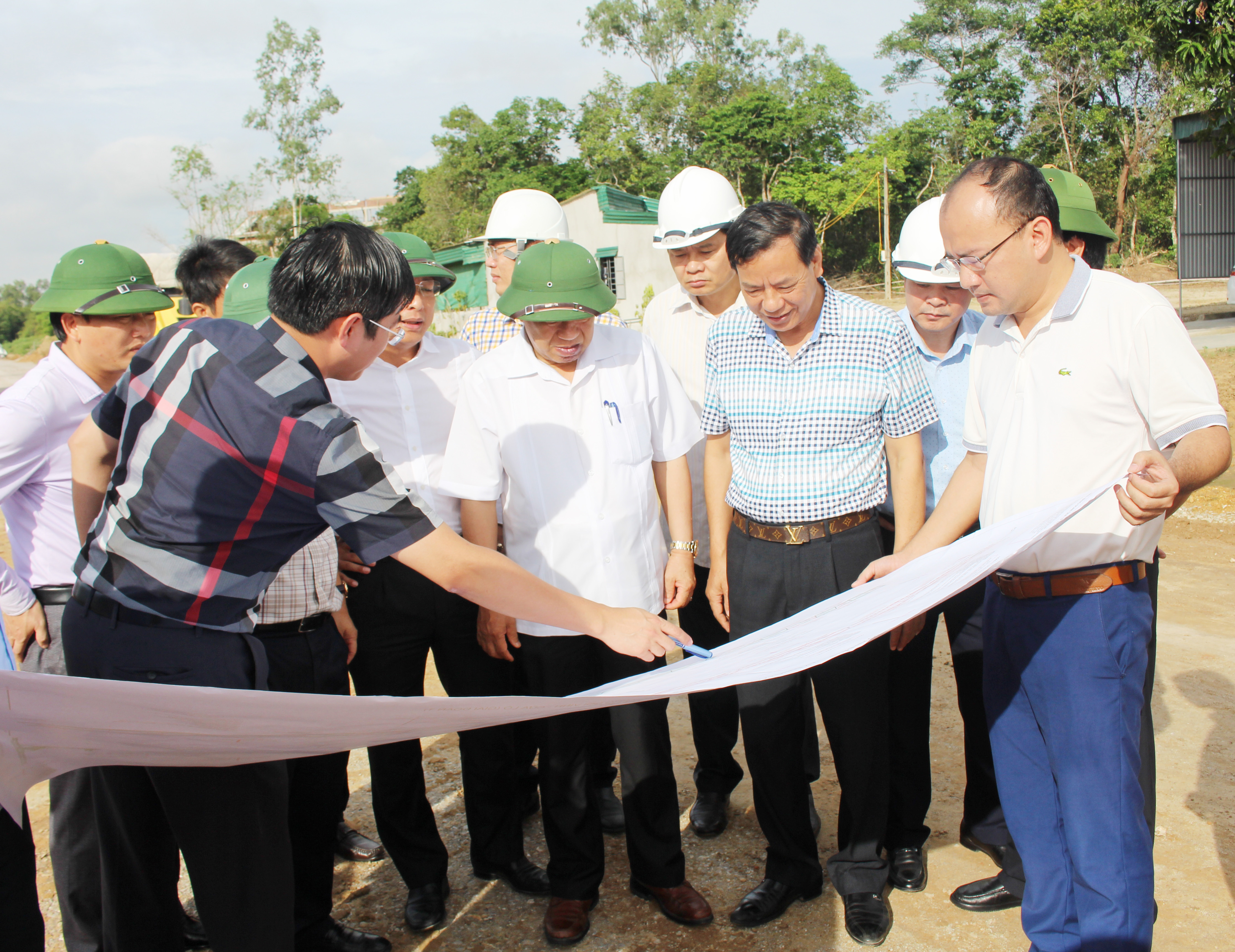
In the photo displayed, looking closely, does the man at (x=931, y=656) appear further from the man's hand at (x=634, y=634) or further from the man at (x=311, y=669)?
the man at (x=311, y=669)

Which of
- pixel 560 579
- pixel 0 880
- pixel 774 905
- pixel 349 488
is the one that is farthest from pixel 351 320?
pixel 774 905

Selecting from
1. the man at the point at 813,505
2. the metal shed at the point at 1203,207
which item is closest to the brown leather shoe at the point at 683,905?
the man at the point at 813,505

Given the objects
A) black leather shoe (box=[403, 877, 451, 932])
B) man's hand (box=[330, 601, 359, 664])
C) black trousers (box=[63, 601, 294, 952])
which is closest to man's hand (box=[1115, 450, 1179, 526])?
black trousers (box=[63, 601, 294, 952])

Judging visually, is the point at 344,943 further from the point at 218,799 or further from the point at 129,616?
the point at 129,616

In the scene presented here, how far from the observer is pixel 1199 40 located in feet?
38.6

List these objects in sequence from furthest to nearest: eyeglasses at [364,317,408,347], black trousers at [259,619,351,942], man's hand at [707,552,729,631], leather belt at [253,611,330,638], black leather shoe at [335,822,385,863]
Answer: black leather shoe at [335,822,385,863] < man's hand at [707,552,729,631] < black trousers at [259,619,351,942] < leather belt at [253,611,330,638] < eyeglasses at [364,317,408,347]

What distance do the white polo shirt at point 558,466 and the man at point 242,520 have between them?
26.9 inches

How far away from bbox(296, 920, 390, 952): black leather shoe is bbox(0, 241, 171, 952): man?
0.58 metres

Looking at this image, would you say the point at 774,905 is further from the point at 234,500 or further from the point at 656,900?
the point at 234,500

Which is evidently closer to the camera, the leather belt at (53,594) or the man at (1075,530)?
the man at (1075,530)

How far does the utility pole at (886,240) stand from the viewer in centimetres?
2572

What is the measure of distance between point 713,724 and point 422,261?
1.99 m

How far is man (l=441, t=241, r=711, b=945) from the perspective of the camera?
107 inches

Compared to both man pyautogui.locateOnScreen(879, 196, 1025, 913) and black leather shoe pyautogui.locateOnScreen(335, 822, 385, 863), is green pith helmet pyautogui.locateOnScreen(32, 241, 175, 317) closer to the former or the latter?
black leather shoe pyautogui.locateOnScreen(335, 822, 385, 863)
